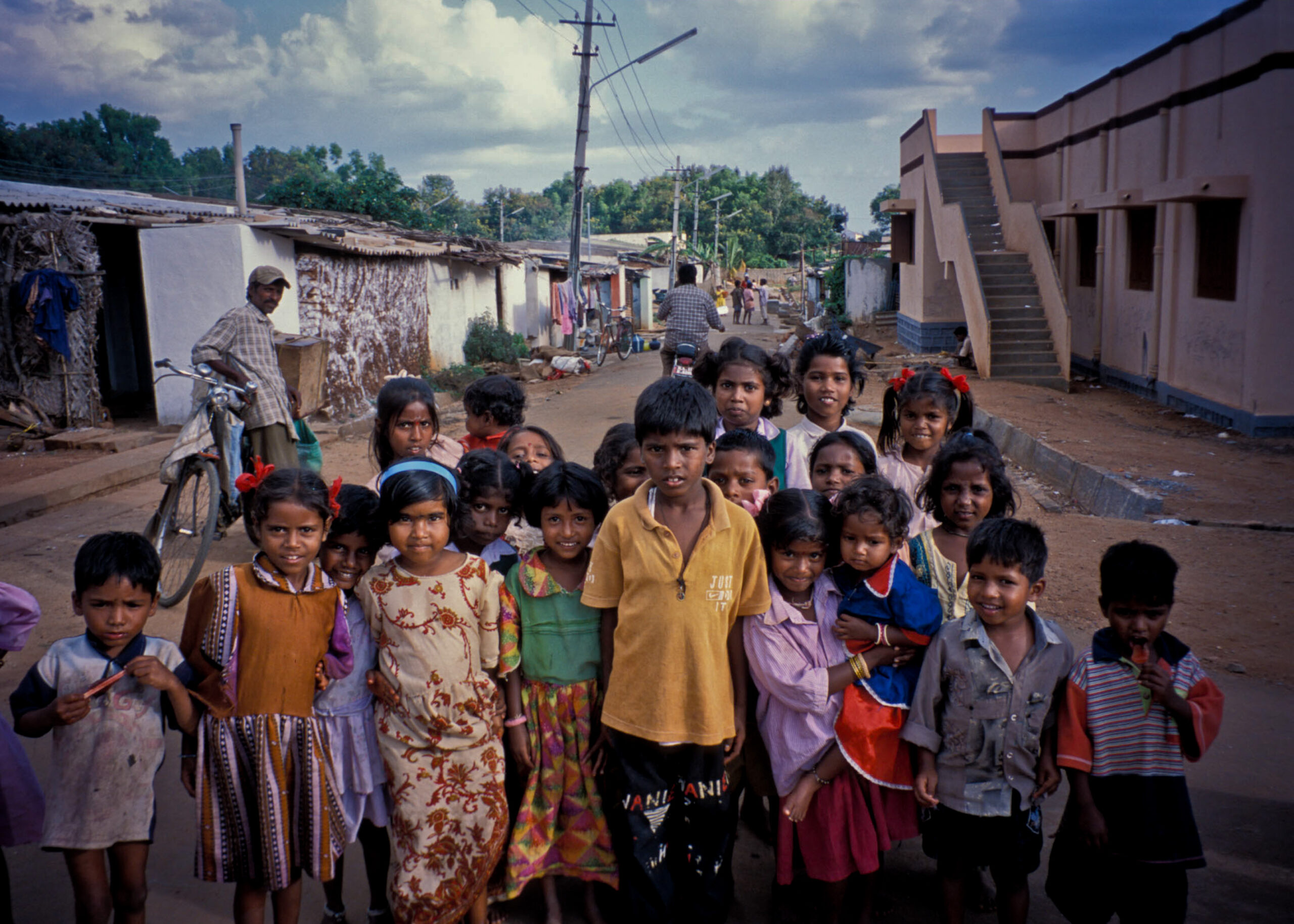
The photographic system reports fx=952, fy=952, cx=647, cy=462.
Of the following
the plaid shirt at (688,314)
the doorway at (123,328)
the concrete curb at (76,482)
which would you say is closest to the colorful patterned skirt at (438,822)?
the concrete curb at (76,482)

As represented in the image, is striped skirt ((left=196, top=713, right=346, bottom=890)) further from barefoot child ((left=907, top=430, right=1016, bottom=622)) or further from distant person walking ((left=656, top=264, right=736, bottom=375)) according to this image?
distant person walking ((left=656, top=264, right=736, bottom=375))

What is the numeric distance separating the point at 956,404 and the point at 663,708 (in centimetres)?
168

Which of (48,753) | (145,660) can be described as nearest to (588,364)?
(48,753)

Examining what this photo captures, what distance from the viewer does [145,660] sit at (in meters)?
2.21

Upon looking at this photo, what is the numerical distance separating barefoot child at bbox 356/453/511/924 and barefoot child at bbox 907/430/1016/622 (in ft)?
3.95

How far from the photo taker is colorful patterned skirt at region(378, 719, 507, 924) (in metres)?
2.42

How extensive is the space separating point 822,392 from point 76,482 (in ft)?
22.2

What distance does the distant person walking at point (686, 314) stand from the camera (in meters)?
11.2

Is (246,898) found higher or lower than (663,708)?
lower

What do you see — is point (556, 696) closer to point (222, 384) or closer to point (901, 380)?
Answer: point (901, 380)

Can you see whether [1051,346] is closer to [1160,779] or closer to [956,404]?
[956,404]

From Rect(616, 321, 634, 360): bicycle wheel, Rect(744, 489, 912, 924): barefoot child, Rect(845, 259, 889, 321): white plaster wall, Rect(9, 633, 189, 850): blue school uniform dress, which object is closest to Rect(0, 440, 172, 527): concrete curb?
Rect(9, 633, 189, 850): blue school uniform dress

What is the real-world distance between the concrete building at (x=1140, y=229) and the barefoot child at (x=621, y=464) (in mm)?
9144

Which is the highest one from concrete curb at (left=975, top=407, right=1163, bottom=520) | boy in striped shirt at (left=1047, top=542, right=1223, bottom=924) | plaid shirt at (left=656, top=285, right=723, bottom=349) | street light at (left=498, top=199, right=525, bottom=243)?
street light at (left=498, top=199, right=525, bottom=243)
